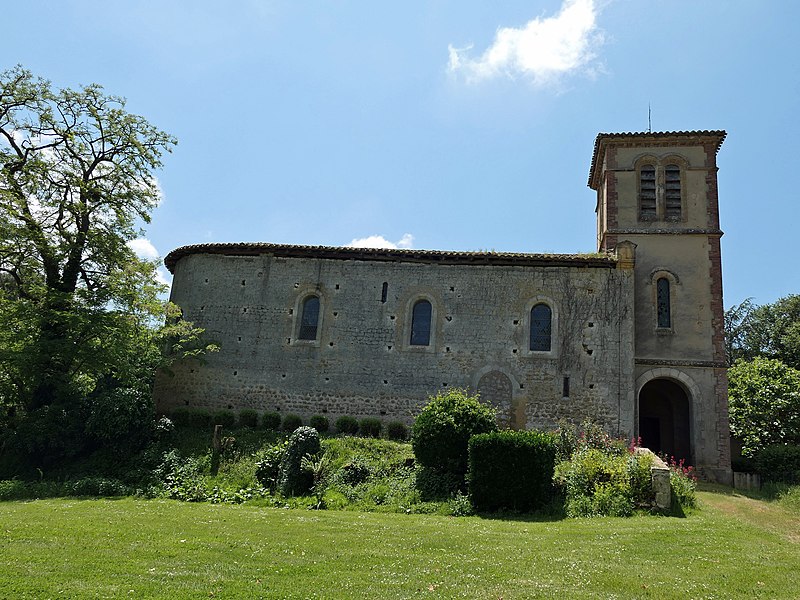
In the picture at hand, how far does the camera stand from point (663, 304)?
63.6ft

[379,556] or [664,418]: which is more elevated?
[664,418]

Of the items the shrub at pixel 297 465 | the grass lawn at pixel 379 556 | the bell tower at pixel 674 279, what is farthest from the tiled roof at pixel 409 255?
the grass lawn at pixel 379 556

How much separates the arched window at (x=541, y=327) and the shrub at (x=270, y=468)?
899cm

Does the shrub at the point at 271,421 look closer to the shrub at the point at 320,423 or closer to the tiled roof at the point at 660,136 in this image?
the shrub at the point at 320,423

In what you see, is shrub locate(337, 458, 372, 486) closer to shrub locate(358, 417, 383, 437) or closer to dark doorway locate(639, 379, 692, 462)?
shrub locate(358, 417, 383, 437)

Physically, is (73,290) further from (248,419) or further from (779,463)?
(779,463)

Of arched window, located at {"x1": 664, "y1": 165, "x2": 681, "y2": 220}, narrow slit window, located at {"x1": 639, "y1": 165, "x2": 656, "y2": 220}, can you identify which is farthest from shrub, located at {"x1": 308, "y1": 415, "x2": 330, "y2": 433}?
arched window, located at {"x1": 664, "y1": 165, "x2": 681, "y2": 220}

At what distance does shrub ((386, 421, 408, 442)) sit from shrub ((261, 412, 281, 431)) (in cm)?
366

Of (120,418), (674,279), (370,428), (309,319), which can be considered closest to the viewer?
(120,418)

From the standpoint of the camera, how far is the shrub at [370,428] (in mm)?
18000

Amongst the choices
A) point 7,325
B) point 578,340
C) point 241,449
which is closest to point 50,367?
point 7,325

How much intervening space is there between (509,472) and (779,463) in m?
10.9

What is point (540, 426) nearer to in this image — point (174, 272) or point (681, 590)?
point (681, 590)

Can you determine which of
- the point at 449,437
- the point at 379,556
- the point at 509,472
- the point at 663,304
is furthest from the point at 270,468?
A: the point at 663,304
